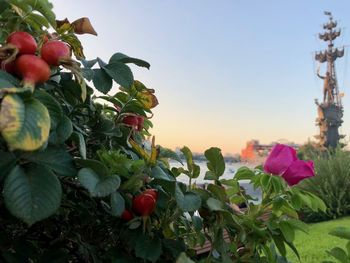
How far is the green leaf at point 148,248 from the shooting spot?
53 centimetres

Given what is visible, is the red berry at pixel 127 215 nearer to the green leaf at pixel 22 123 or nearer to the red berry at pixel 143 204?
the red berry at pixel 143 204

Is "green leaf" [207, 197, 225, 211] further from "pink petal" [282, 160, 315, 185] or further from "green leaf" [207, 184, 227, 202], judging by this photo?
"pink petal" [282, 160, 315, 185]

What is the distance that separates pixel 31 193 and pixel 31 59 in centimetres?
13

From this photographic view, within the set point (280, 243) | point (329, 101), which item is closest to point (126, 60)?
point (280, 243)

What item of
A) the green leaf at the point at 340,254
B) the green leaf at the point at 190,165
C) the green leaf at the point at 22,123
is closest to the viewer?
the green leaf at the point at 22,123

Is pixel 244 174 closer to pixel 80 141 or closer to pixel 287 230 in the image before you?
pixel 287 230

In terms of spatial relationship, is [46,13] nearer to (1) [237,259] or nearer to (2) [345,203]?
(1) [237,259]

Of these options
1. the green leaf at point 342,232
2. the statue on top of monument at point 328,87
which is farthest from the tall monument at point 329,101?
the green leaf at point 342,232

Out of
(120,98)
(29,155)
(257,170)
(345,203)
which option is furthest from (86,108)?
(345,203)

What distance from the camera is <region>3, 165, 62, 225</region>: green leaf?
1.20 ft

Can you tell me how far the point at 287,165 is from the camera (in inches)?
28.0

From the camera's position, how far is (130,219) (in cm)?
55

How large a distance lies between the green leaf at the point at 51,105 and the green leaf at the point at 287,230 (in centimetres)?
42

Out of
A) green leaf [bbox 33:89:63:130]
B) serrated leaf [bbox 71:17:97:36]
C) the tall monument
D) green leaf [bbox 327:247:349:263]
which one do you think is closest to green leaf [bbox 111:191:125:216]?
green leaf [bbox 33:89:63:130]
